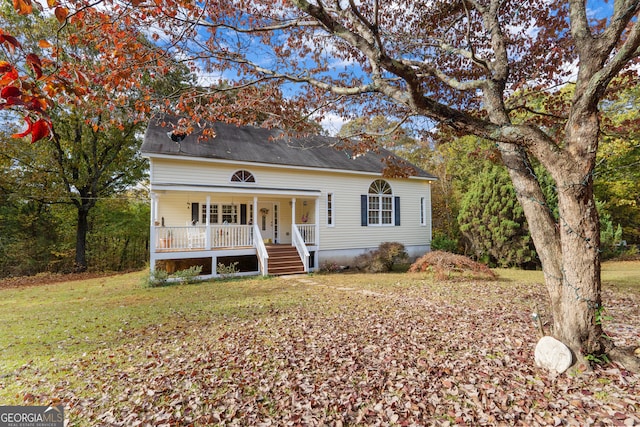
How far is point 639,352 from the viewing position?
3.58 meters

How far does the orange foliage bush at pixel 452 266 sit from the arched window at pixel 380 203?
4.85 metres

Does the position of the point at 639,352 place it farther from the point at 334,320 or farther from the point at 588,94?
the point at 334,320

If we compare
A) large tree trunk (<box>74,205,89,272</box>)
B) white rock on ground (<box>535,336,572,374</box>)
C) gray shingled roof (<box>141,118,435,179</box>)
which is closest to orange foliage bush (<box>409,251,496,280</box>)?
gray shingled roof (<box>141,118,435,179</box>)

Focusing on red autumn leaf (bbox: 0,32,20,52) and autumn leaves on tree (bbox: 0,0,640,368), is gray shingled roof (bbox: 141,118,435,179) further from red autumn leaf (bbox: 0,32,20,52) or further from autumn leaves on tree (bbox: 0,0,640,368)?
red autumn leaf (bbox: 0,32,20,52)

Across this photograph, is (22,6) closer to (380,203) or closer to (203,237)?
(203,237)

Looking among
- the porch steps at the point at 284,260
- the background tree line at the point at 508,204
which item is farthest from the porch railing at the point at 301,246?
the background tree line at the point at 508,204

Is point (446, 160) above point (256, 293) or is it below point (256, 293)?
above

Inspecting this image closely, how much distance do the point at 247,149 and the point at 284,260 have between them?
16.4 feet

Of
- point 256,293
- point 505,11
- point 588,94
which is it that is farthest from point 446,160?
point 588,94

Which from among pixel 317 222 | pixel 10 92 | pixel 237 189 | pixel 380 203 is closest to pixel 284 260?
pixel 317 222

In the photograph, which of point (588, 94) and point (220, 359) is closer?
point (588, 94)

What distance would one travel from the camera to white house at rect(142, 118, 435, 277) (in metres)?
11.0

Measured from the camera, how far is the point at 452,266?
32.7ft

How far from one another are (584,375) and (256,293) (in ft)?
22.6
